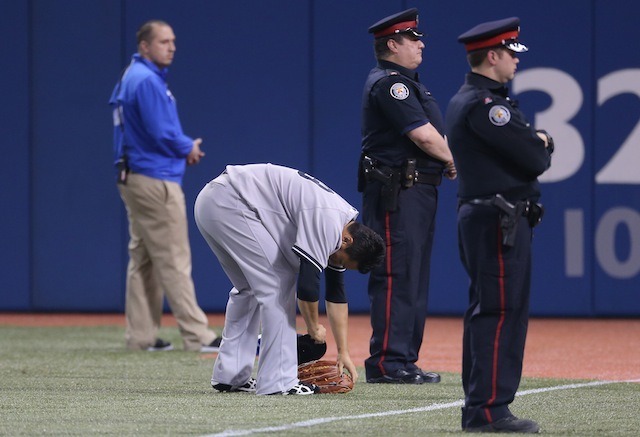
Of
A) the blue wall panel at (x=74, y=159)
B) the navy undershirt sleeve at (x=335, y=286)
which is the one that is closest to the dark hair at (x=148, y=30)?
the blue wall panel at (x=74, y=159)

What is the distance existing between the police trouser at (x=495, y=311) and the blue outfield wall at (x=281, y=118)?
747cm

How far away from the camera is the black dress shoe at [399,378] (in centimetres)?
770

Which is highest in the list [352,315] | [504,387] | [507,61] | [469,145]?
[507,61]

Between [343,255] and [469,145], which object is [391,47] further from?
[469,145]

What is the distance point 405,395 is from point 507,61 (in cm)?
219

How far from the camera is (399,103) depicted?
303 inches

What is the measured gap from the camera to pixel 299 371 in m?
7.22

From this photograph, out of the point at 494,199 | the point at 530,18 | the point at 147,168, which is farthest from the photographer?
the point at 530,18

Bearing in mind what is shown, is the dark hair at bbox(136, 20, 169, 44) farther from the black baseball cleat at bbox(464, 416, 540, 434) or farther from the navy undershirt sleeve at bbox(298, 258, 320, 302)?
the black baseball cleat at bbox(464, 416, 540, 434)

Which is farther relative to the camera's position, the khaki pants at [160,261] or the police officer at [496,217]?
the khaki pants at [160,261]

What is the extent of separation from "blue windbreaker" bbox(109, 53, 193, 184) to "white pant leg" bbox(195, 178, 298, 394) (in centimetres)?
295

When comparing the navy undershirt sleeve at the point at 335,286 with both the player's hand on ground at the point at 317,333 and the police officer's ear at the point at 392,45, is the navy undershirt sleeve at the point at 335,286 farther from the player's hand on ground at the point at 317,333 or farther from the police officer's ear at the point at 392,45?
the police officer's ear at the point at 392,45

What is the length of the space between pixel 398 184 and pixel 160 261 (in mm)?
2895

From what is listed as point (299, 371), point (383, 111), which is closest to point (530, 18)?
point (383, 111)
